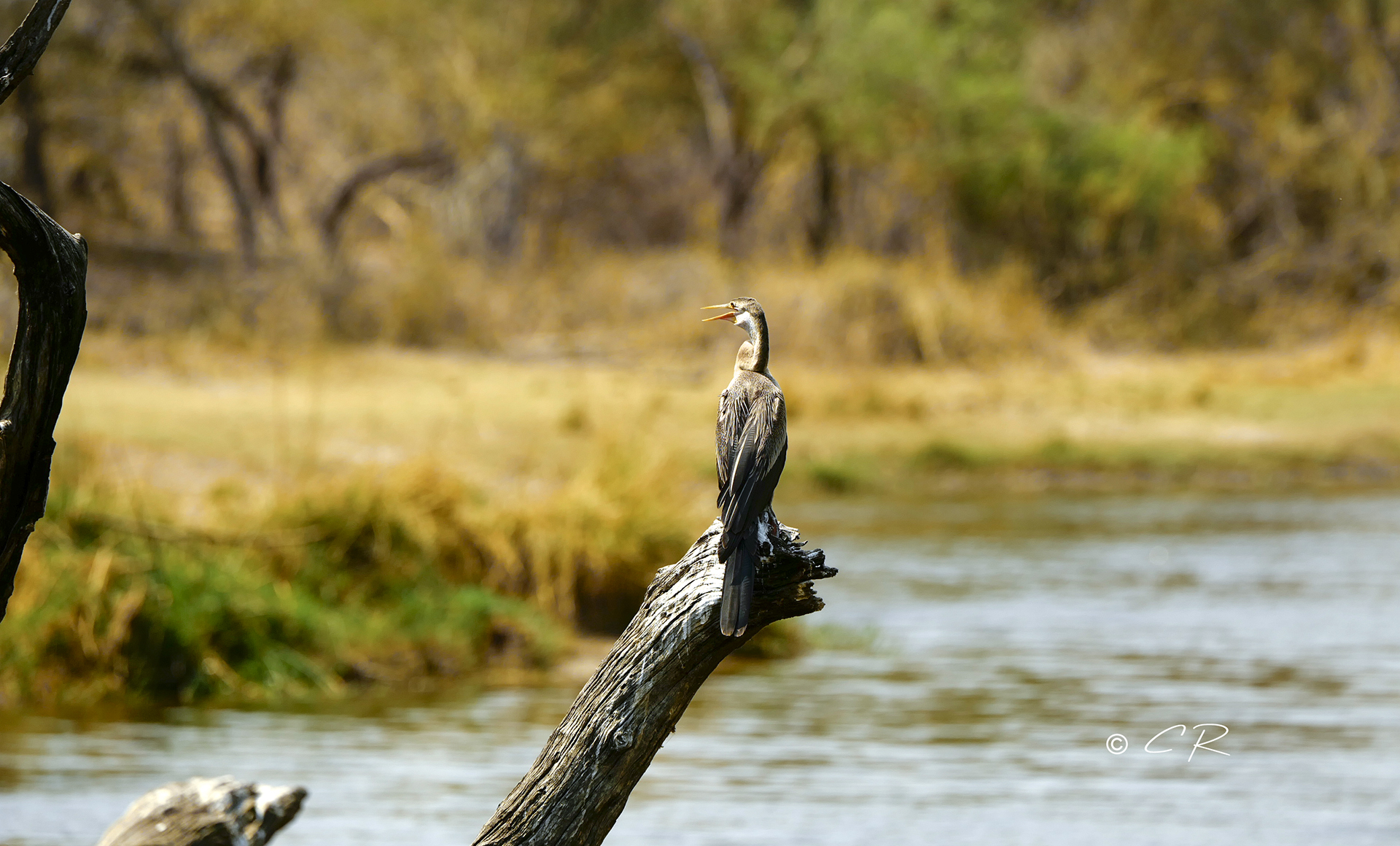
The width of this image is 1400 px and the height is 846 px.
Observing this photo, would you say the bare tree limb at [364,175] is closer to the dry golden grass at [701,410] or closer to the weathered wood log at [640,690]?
the dry golden grass at [701,410]

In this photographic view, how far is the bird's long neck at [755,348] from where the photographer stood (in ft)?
12.8

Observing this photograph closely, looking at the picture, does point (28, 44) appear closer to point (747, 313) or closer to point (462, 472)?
point (747, 313)

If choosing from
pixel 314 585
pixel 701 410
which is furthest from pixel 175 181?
pixel 314 585

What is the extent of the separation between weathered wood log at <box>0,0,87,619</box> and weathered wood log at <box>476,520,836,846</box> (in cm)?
99

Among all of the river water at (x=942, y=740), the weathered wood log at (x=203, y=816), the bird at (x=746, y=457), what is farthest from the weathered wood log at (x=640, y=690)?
the river water at (x=942, y=740)

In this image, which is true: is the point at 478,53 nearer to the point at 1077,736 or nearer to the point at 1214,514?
the point at 1214,514

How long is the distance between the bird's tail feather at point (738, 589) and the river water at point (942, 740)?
4.86m

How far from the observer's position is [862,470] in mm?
22094

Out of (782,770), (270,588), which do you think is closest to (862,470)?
(270,588)

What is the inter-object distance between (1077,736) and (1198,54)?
28.0m

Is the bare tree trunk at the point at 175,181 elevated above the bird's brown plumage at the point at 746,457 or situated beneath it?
elevated above

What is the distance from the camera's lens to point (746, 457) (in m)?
3.66

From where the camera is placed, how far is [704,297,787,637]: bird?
11.2ft

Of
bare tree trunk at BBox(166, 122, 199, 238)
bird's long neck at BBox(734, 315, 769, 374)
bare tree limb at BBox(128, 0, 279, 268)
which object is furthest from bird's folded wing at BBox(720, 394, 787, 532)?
bare tree trunk at BBox(166, 122, 199, 238)
